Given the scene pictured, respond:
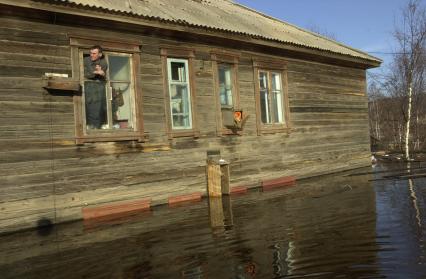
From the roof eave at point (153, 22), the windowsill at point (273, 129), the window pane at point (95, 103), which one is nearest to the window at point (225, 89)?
the roof eave at point (153, 22)

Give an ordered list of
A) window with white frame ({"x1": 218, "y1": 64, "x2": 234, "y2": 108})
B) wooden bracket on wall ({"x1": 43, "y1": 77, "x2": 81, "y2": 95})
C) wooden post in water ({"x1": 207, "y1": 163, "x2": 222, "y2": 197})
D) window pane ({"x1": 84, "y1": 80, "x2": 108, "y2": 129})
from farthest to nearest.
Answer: window with white frame ({"x1": 218, "y1": 64, "x2": 234, "y2": 108}) < wooden post in water ({"x1": 207, "y1": 163, "x2": 222, "y2": 197}) < window pane ({"x1": 84, "y1": 80, "x2": 108, "y2": 129}) < wooden bracket on wall ({"x1": 43, "y1": 77, "x2": 81, "y2": 95})

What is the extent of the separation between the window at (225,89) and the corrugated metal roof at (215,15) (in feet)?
2.42

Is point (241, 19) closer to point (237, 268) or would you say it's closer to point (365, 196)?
point (365, 196)

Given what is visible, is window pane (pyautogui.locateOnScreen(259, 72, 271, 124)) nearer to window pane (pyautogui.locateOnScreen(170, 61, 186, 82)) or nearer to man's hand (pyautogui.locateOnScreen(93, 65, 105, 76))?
window pane (pyautogui.locateOnScreen(170, 61, 186, 82))

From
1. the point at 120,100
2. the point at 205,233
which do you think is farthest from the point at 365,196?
the point at 120,100

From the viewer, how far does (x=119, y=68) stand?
34.4 feet

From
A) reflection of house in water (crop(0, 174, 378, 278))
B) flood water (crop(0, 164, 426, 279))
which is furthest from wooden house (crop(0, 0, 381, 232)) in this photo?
reflection of house in water (crop(0, 174, 378, 278))

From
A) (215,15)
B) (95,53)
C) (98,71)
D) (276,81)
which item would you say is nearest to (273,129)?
(276,81)

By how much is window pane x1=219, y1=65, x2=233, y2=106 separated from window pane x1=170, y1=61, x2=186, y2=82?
1361mm

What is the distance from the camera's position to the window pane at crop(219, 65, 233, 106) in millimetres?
12945

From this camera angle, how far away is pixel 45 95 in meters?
9.19

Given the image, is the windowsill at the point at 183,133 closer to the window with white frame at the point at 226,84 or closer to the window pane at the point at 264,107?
the window with white frame at the point at 226,84

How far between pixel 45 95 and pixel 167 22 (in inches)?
123

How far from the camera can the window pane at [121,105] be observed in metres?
10.3
